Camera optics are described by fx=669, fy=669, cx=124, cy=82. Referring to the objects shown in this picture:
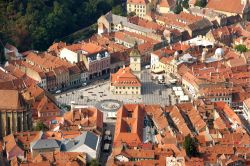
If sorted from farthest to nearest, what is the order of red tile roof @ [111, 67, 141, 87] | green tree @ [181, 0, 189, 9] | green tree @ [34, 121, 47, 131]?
1. green tree @ [181, 0, 189, 9]
2. red tile roof @ [111, 67, 141, 87]
3. green tree @ [34, 121, 47, 131]

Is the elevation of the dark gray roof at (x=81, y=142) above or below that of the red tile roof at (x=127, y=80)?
below

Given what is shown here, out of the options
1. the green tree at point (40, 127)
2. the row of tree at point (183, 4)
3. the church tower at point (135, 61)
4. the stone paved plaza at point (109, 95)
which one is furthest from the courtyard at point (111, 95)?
the row of tree at point (183, 4)

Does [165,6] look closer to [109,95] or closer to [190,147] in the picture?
[109,95]

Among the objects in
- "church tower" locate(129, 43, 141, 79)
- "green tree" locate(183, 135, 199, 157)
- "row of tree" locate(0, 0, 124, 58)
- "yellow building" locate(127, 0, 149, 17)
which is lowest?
"green tree" locate(183, 135, 199, 157)

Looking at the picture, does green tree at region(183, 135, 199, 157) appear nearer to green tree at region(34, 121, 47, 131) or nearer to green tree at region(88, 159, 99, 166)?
green tree at region(88, 159, 99, 166)

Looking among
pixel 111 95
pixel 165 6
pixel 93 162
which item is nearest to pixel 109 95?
pixel 111 95

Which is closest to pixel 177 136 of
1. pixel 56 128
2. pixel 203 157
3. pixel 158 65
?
pixel 203 157

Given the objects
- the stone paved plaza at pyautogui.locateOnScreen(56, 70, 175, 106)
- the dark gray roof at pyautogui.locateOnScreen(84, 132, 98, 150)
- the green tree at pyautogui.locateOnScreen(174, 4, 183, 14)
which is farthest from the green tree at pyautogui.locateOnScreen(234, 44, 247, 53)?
the dark gray roof at pyautogui.locateOnScreen(84, 132, 98, 150)

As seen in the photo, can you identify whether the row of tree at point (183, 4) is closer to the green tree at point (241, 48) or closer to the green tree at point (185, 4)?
the green tree at point (185, 4)
